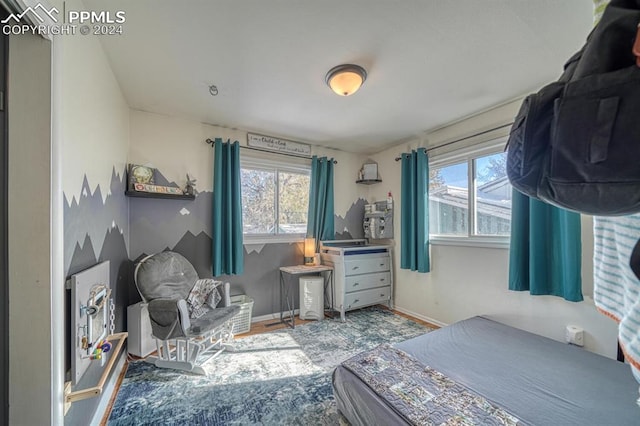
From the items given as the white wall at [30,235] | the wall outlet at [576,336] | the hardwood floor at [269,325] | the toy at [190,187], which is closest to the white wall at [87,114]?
the white wall at [30,235]

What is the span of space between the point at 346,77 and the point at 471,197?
198 cm

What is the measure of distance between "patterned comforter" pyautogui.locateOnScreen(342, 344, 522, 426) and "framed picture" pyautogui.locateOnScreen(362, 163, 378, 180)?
2772mm

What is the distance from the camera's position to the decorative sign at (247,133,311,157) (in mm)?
3303

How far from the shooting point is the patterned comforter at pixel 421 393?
3.73 ft

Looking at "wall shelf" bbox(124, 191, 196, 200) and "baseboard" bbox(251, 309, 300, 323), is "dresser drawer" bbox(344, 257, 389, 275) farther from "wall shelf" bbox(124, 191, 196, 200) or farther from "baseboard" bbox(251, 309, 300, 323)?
"wall shelf" bbox(124, 191, 196, 200)

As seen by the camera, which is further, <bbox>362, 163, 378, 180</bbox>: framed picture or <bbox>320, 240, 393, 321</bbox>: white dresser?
<bbox>362, 163, 378, 180</bbox>: framed picture

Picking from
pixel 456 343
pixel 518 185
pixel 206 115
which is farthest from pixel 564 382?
pixel 206 115

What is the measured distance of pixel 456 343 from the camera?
1858 millimetres

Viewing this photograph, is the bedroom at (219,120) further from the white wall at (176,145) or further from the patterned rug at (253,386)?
the patterned rug at (253,386)

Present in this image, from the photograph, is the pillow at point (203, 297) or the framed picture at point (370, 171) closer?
the pillow at point (203, 297)

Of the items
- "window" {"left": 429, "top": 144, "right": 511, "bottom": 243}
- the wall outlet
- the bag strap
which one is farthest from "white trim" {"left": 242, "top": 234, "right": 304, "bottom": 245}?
the bag strap

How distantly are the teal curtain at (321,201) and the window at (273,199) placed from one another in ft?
0.41

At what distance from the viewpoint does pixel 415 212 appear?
3289 mm

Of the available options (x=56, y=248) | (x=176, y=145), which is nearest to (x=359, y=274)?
(x=176, y=145)
